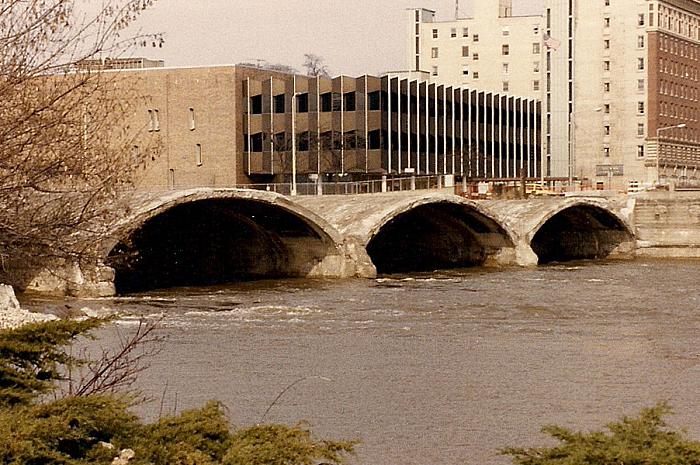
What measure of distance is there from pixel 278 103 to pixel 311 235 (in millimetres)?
44003

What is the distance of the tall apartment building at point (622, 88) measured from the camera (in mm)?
133250

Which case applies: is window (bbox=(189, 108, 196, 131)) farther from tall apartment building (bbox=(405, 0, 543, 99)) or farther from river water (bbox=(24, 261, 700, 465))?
tall apartment building (bbox=(405, 0, 543, 99))

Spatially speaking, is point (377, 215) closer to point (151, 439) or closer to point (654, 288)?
point (654, 288)

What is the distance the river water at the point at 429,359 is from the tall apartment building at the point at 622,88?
92311 millimetres

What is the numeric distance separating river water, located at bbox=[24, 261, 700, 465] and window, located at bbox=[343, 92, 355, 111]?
4902 centimetres

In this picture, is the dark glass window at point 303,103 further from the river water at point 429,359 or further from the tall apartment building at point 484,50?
the tall apartment building at point 484,50

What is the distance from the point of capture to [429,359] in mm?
25578

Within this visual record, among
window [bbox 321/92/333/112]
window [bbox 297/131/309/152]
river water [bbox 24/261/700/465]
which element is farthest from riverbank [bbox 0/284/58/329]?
window [bbox 321/92/333/112]

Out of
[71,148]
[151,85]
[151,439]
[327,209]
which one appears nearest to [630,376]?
[71,148]

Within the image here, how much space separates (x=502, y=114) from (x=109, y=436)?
108 metres

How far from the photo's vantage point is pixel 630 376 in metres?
23.0

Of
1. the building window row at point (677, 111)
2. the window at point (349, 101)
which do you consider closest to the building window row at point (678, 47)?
the building window row at point (677, 111)

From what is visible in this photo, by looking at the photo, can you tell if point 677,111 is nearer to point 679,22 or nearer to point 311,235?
point 679,22

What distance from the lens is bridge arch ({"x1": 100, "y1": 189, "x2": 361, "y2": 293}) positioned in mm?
47438
